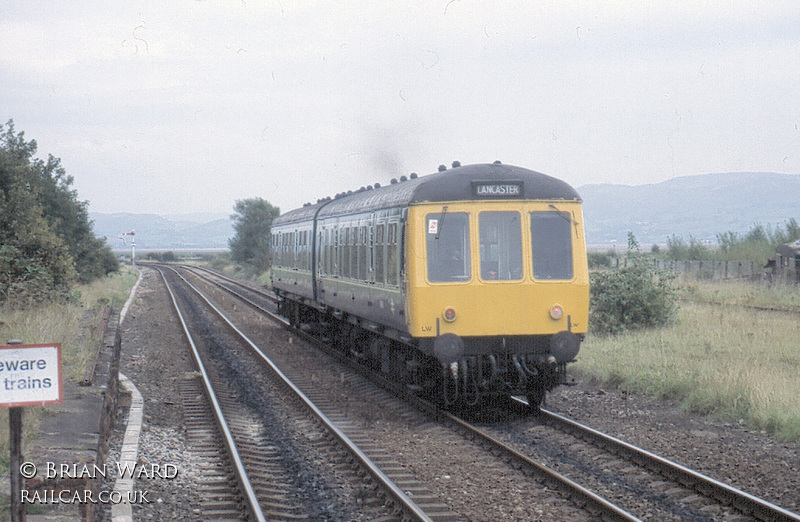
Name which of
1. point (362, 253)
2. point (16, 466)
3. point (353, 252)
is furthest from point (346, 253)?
point (16, 466)

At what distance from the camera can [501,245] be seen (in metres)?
11.0

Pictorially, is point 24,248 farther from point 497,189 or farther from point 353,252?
point 497,189

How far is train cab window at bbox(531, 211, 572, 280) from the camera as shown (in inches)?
435

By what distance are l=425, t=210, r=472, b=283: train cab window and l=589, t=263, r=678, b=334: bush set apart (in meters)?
8.94

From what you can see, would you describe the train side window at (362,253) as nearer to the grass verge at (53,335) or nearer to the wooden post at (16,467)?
the grass verge at (53,335)

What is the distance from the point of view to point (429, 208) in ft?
36.0

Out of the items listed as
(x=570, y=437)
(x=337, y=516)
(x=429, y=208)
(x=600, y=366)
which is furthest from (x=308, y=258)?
(x=337, y=516)

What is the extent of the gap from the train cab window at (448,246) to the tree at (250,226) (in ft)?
193

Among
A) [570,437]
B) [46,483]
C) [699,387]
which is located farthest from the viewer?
[699,387]

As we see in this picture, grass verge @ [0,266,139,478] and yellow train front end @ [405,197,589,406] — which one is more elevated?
yellow train front end @ [405,197,589,406]

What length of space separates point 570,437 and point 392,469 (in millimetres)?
2428

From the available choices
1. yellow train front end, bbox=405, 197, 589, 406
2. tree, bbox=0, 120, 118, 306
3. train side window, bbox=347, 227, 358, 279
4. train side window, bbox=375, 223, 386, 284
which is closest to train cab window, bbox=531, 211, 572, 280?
yellow train front end, bbox=405, 197, 589, 406

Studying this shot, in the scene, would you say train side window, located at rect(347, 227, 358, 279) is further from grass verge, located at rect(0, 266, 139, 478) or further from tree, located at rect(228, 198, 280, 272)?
tree, located at rect(228, 198, 280, 272)

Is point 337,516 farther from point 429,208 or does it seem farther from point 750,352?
point 750,352
